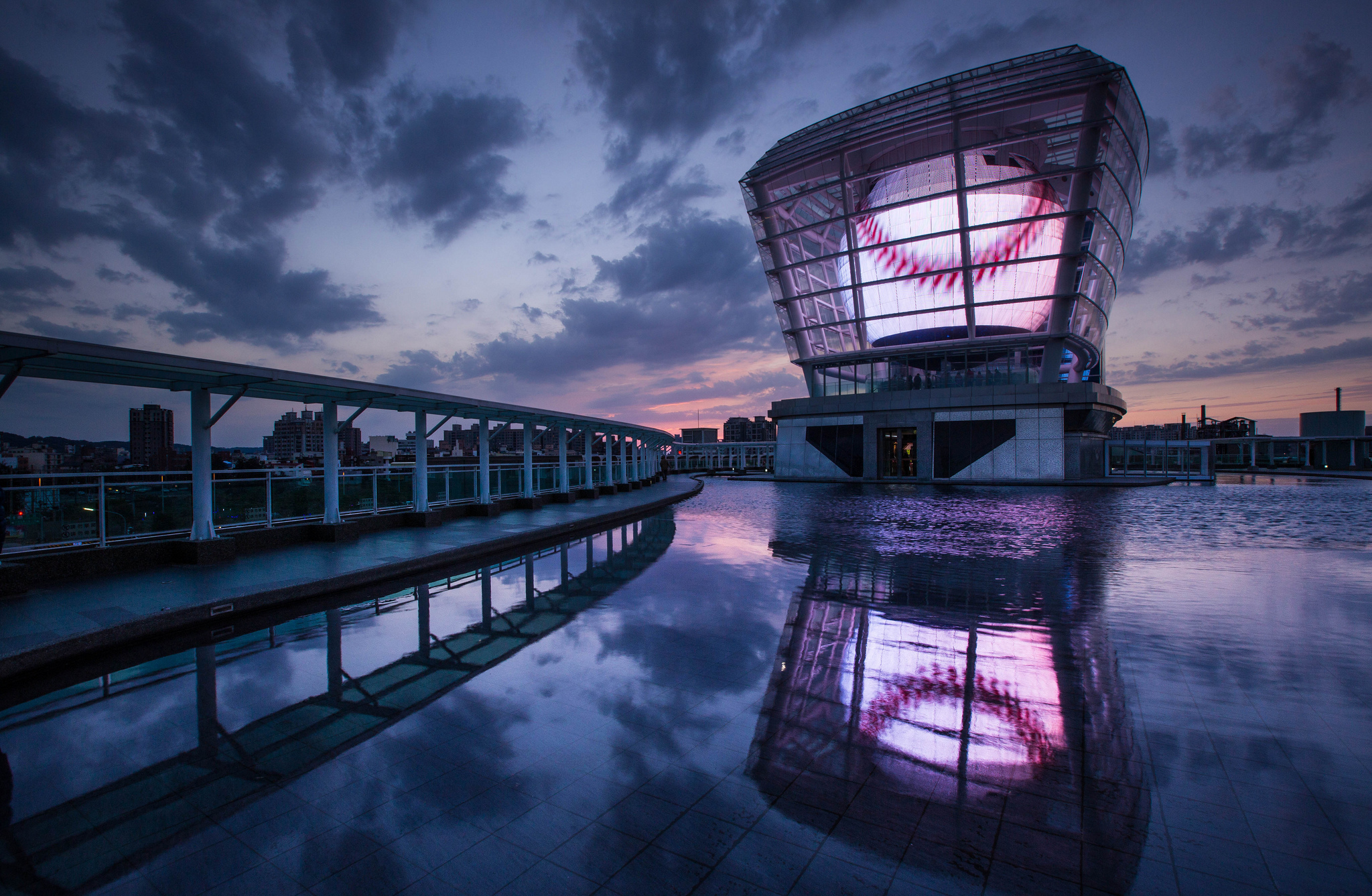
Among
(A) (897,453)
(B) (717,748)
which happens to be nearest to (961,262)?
(A) (897,453)

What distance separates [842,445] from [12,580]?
4060cm

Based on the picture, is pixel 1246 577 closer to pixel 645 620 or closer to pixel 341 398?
pixel 645 620

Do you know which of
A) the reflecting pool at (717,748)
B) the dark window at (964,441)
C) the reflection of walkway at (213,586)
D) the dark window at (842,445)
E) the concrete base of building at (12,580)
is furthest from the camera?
the dark window at (842,445)

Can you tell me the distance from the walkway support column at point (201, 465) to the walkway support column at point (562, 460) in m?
12.1

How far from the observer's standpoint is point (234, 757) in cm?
378

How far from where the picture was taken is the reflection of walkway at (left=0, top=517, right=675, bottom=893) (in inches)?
112

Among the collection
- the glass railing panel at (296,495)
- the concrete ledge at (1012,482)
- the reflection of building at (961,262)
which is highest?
the reflection of building at (961,262)

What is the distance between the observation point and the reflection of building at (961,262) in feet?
116

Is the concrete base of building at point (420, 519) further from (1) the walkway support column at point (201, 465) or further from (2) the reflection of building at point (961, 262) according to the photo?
(2) the reflection of building at point (961, 262)

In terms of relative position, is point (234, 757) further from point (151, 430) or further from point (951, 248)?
point (951, 248)

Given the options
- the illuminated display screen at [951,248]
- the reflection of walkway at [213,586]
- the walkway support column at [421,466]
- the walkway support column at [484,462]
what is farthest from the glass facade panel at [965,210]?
the reflection of walkway at [213,586]

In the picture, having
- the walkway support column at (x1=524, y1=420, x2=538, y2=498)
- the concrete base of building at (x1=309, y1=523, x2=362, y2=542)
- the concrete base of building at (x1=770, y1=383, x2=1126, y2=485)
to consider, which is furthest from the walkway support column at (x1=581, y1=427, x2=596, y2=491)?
the concrete base of building at (x1=770, y1=383, x2=1126, y2=485)

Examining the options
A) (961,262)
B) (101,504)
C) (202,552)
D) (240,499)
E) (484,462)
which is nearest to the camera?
(101,504)

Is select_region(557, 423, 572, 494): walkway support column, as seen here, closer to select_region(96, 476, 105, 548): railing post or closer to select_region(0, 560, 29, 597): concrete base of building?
select_region(96, 476, 105, 548): railing post
